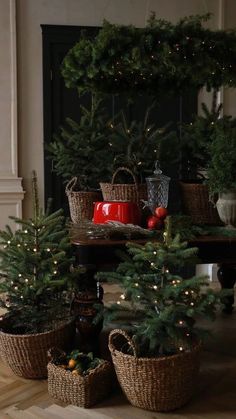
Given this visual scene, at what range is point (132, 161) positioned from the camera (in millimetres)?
3244

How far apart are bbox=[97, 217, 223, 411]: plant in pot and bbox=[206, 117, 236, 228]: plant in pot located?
46cm

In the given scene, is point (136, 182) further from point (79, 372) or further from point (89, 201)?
point (79, 372)

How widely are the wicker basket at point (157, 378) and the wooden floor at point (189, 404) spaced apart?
0.06m

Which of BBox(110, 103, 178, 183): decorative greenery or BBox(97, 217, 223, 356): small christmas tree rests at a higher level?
BBox(110, 103, 178, 183): decorative greenery

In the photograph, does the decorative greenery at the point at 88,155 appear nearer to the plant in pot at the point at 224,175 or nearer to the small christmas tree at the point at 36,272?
the small christmas tree at the point at 36,272

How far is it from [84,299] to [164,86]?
1457mm

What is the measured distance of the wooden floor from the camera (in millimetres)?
2506

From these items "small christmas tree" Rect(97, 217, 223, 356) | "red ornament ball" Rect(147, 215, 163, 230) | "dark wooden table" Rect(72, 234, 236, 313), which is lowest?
"small christmas tree" Rect(97, 217, 223, 356)

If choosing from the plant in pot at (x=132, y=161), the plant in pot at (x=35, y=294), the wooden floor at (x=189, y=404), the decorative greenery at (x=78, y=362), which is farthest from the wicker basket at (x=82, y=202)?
the wooden floor at (x=189, y=404)

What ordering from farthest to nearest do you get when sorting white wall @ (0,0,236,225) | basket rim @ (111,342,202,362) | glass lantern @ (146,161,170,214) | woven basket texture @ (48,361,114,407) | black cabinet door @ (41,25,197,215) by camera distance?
1. black cabinet door @ (41,25,197,215)
2. white wall @ (0,0,236,225)
3. glass lantern @ (146,161,170,214)
4. woven basket texture @ (48,361,114,407)
5. basket rim @ (111,342,202,362)

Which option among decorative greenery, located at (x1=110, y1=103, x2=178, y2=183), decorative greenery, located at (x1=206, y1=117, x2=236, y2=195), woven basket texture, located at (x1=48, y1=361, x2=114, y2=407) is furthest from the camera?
decorative greenery, located at (x1=110, y1=103, x2=178, y2=183)

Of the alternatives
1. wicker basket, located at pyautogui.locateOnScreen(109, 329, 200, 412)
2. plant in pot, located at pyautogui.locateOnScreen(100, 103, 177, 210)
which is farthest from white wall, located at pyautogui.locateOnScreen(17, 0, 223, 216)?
wicker basket, located at pyautogui.locateOnScreen(109, 329, 200, 412)

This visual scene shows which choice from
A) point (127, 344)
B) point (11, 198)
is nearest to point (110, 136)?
point (127, 344)

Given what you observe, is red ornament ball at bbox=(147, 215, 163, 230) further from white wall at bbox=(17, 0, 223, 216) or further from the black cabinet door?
white wall at bbox=(17, 0, 223, 216)
